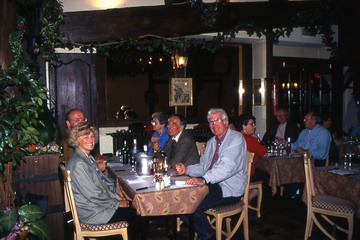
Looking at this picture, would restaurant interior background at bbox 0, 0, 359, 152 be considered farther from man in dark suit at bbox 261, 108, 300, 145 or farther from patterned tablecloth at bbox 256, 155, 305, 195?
patterned tablecloth at bbox 256, 155, 305, 195

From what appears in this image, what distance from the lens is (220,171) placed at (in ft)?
10.9

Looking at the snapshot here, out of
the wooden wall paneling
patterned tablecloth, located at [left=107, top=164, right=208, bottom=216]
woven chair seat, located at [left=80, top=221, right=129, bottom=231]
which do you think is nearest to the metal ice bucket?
patterned tablecloth, located at [left=107, top=164, right=208, bottom=216]

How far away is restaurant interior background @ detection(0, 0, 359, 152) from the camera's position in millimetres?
5633

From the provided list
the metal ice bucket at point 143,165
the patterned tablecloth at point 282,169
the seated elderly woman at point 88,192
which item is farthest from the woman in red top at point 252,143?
the seated elderly woman at point 88,192

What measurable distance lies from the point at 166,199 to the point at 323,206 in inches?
71.2

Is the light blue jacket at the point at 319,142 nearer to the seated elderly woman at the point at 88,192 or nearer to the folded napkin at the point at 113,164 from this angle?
the folded napkin at the point at 113,164

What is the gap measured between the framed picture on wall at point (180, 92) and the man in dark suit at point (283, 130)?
100 inches

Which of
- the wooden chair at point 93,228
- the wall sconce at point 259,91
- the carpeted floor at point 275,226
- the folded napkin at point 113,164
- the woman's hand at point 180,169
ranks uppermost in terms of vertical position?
the wall sconce at point 259,91

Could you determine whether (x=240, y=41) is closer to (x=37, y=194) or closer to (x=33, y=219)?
(x=37, y=194)

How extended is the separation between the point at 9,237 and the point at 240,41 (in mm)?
7145

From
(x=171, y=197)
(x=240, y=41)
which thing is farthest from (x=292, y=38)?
(x=171, y=197)

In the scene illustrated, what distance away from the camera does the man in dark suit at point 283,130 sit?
20.4ft

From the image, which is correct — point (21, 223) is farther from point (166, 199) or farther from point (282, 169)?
point (282, 169)

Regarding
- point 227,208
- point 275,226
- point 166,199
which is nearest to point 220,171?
point 227,208
